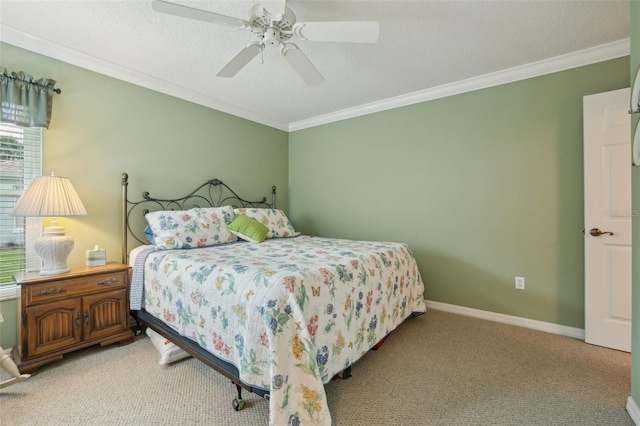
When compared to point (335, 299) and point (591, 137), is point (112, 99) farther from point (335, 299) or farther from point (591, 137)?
point (591, 137)

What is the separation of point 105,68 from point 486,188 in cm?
386

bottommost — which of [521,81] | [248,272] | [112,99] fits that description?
[248,272]

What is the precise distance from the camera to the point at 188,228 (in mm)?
2580

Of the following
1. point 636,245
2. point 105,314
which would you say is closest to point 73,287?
point 105,314

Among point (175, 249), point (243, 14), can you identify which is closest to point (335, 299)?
point (175, 249)

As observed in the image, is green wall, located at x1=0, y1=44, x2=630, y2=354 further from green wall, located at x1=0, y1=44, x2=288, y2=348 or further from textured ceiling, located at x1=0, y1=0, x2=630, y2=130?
textured ceiling, located at x1=0, y1=0, x2=630, y2=130

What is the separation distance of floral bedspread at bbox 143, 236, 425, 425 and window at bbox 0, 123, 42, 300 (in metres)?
0.94

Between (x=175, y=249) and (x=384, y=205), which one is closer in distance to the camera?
(x=175, y=249)

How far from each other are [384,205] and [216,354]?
254 cm

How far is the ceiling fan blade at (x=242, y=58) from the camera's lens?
184 centimetres

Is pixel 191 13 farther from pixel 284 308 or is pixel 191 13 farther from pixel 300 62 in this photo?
pixel 284 308

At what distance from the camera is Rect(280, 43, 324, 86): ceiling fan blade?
1.83 meters

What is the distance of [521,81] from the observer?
269 cm

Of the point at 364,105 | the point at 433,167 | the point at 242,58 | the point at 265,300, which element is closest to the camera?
the point at 265,300
